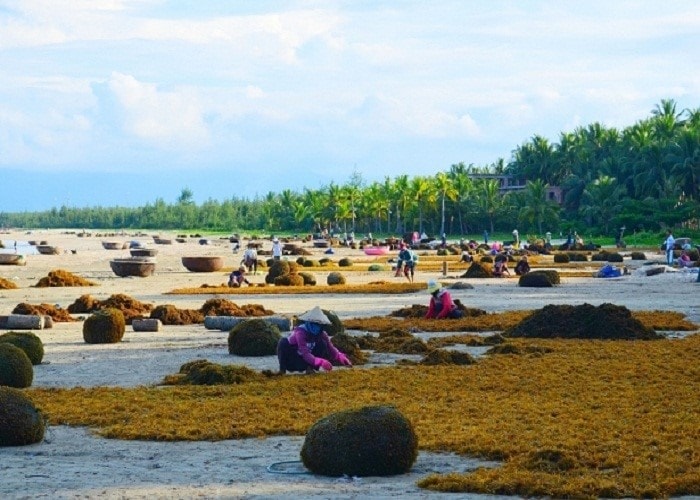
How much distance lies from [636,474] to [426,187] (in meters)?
157

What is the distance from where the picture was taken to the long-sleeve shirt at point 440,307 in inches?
1538

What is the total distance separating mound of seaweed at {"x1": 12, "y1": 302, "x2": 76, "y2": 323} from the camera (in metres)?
39.9

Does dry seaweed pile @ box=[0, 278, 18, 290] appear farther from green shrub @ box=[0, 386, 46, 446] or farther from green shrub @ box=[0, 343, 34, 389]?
green shrub @ box=[0, 386, 46, 446]

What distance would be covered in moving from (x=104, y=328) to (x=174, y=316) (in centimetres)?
656

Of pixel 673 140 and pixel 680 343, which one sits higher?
pixel 673 140

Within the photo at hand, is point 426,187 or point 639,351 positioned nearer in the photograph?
point 639,351

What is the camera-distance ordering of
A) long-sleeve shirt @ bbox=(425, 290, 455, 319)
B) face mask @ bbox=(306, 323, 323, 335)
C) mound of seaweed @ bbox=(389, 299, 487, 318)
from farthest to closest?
mound of seaweed @ bbox=(389, 299, 487, 318) < long-sleeve shirt @ bbox=(425, 290, 455, 319) < face mask @ bbox=(306, 323, 323, 335)

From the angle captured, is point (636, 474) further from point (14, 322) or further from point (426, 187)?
point (426, 187)

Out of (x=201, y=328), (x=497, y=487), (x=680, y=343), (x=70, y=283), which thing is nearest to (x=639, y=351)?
(x=680, y=343)

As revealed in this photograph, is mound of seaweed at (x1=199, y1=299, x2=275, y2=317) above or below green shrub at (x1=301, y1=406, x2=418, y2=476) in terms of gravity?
below

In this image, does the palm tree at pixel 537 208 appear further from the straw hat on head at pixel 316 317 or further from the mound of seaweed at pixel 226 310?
the straw hat on head at pixel 316 317

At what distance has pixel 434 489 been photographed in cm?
1369

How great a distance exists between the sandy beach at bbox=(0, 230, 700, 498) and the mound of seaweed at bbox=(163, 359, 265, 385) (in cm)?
65

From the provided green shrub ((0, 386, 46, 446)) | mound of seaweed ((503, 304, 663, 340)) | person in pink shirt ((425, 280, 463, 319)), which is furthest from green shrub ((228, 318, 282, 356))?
green shrub ((0, 386, 46, 446))
